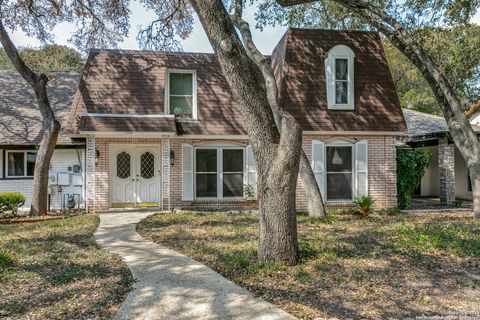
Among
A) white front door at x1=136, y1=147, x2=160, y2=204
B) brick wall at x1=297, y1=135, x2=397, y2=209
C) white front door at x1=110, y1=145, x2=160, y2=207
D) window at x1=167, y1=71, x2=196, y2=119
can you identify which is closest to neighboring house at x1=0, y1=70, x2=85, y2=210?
white front door at x1=110, y1=145, x2=160, y2=207

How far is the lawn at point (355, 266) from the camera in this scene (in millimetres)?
3955

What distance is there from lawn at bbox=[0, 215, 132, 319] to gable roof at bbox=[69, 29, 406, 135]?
233 inches

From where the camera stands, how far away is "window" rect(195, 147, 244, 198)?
12.6 metres

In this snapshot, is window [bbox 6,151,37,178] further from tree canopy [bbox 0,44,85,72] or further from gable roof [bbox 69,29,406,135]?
tree canopy [bbox 0,44,85,72]

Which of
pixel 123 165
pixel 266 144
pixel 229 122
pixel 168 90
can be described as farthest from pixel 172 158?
pixel 266 144

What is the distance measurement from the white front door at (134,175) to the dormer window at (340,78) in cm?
638

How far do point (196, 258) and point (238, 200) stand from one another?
22.1 ft

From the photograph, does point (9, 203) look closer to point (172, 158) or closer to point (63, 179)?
point (63, 179)

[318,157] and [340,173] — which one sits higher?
[318,157]

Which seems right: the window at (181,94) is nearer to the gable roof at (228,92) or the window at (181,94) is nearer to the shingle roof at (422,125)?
the gable roof at (228,92)

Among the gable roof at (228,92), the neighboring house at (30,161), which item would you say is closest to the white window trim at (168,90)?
→ the gable roof at (228,92)

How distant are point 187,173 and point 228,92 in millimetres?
3245

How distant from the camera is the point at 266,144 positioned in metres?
5.16

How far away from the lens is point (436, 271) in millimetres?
5145
